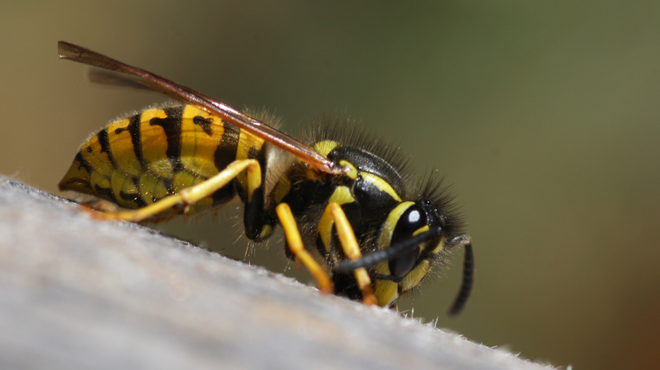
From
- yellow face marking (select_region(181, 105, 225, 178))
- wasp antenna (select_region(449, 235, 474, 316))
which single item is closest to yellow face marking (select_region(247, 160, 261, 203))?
yellow face marking (select_region(181, 105, 225, 178))

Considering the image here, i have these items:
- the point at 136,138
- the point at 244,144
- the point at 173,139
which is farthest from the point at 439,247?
the point at 136,138

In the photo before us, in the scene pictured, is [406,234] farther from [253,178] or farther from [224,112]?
[224,112]

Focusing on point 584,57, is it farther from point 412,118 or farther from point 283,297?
point 283,297

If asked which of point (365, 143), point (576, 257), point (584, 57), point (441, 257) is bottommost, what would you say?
point (441, 257)

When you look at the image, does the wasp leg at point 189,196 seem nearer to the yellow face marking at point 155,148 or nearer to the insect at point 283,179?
the insect at point 283,179

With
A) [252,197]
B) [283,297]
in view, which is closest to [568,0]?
[252,197]

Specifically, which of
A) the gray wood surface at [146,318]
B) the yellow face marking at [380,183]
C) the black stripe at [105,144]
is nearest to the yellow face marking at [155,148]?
the black stripe at [105,144]
